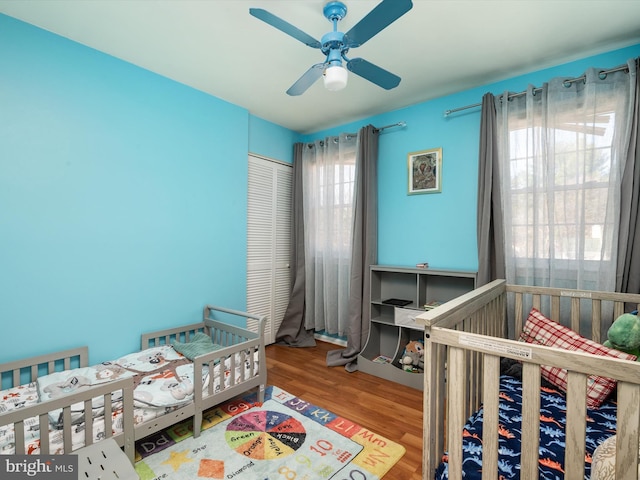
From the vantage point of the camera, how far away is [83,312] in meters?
2.04

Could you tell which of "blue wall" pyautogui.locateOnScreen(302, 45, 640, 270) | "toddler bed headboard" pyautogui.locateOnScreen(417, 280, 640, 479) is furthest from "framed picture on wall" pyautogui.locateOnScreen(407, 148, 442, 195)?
"toddler bed headboard" pyautogui.locateOnScreen(417, 280, 640, 479)

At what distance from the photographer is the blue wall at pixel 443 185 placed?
8.56 ft

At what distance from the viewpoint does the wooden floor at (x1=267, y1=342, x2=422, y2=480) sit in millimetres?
1848

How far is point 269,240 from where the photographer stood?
139 inches

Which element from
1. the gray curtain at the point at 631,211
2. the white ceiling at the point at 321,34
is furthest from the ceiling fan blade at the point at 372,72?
the gray curtain at the point at 631,211

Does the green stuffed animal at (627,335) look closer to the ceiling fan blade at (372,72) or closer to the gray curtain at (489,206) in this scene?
the gray curtain at (489,206)

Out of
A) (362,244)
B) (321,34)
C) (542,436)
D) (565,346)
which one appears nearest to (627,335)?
(565,346)

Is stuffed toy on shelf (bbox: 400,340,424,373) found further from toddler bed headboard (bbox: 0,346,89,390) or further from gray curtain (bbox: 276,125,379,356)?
toddler bed headboard (bbox: 0,346,89,390)

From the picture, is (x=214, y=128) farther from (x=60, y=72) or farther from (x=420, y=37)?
(x=420, y=37)

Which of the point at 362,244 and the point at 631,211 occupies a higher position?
the point at 631,211

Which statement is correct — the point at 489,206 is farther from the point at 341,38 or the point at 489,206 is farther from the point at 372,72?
the point at 341,38
